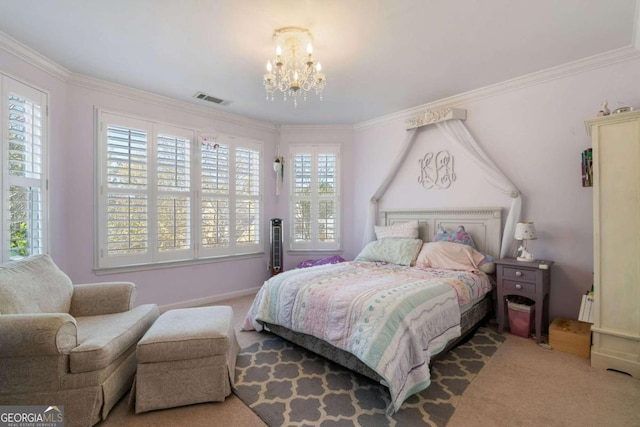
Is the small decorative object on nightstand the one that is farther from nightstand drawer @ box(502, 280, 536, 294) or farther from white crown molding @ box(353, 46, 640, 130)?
white crown molding @ box(353, 46, 640, 130)

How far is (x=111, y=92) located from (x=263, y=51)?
2.04 m

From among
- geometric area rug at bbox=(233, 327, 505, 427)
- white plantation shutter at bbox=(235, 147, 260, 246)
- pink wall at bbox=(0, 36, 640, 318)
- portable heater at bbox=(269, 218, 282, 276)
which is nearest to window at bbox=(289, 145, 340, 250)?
portable heater at bbox=(269, 218, 282, 276)

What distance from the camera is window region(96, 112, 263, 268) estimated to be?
11.0 ft

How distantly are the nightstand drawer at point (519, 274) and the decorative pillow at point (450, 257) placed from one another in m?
0.27

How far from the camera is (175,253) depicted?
3.79 metres

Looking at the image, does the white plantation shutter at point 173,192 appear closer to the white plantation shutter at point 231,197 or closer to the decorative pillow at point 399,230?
the white plantation shutter at point 231,197

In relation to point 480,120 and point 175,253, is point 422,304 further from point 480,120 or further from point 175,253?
point 175,253

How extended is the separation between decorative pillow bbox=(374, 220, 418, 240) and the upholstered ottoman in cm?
270

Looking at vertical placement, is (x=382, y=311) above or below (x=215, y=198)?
below

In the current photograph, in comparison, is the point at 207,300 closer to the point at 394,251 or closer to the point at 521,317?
the point at 394,251

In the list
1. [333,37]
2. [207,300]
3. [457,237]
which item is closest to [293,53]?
[333,37]

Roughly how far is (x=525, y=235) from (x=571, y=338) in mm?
971

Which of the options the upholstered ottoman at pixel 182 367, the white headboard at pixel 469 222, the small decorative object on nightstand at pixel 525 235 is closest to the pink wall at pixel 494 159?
the white headboard at pixel 469 222

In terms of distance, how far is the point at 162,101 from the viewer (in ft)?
12.1
